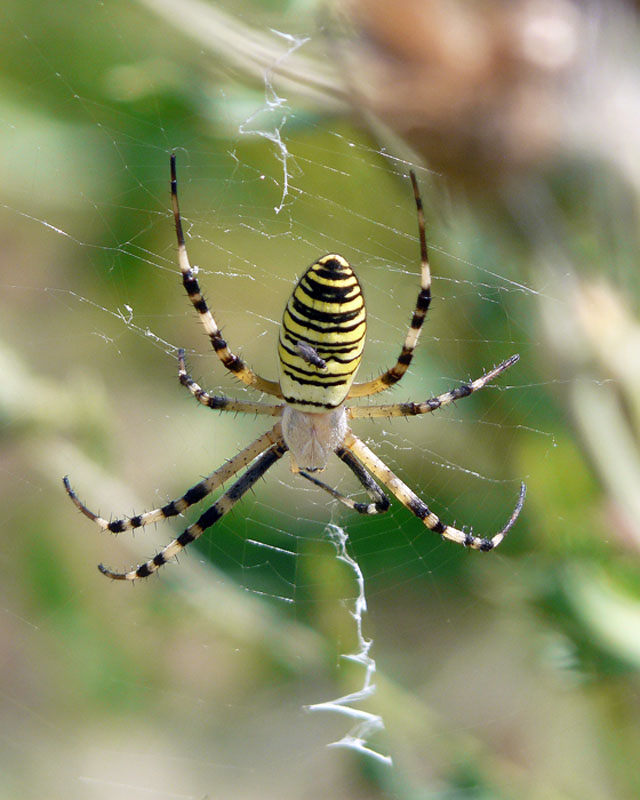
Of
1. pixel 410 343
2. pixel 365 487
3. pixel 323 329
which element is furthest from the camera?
pixel 365 487

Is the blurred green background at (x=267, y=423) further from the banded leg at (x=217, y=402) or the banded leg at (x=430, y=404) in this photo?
the banded leg at (x=217, y=402)

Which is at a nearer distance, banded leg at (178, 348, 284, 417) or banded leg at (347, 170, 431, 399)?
banded leg at (347, 170, 431, 399)

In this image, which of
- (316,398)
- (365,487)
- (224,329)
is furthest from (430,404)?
(224,329)

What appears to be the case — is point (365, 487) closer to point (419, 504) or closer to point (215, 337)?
point (419, 504)

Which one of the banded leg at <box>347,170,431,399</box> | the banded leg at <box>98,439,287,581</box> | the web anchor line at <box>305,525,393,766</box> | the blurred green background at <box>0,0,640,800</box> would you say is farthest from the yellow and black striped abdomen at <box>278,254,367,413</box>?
the banded leg at <box>98,439,287,581</box>

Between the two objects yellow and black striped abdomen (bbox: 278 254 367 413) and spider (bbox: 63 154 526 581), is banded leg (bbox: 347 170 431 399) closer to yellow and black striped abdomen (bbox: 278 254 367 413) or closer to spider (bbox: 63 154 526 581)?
spider (bbox: 63 154 526 581)

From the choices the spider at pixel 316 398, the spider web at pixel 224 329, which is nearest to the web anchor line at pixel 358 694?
the spider web at pixel 224 329

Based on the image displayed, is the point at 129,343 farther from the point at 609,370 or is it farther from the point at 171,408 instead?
the point at 609,370
